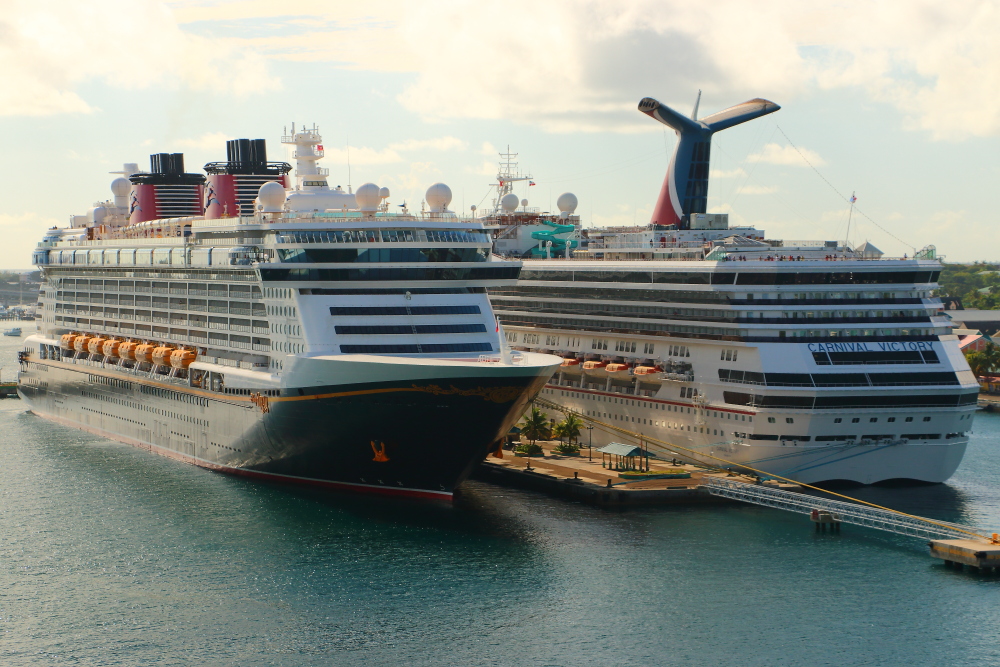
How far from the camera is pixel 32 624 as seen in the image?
36188 mm

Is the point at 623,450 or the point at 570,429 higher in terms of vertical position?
the point at 570,429

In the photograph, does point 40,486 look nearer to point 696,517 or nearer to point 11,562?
point 11,562

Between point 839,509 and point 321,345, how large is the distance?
21.2m

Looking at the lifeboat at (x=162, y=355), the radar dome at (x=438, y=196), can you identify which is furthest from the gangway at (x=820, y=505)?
the lifeboat at (x=162, y=355)

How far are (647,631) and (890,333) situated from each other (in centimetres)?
2317

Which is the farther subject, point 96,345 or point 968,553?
point 96,345

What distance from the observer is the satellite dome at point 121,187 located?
8450 cm

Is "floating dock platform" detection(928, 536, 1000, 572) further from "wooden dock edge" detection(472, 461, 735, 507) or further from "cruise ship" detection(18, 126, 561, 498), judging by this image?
"cruise ship" detection(18, 126, 561, 498)

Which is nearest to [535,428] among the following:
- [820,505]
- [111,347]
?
[820,505]

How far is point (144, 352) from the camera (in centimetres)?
6241

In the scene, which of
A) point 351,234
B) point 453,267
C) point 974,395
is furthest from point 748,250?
point 351,234

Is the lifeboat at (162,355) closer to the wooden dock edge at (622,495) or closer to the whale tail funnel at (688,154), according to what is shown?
the wooden dock edge at (622,495)

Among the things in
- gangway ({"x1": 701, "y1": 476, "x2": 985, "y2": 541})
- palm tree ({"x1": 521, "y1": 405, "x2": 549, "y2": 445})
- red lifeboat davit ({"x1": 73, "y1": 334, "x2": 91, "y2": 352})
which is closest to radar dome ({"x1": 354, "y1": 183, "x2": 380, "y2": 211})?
palm tree ({"x1": 521, "y1": 405, "x2": 549, "y2": 445})

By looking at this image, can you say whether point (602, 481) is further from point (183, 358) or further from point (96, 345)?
point (96, 345)
